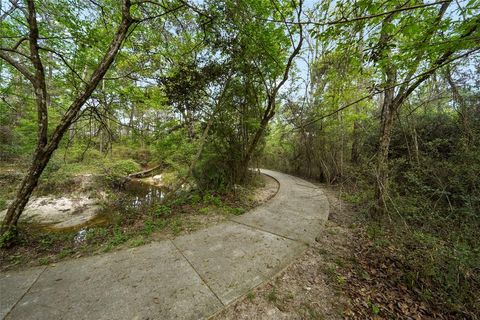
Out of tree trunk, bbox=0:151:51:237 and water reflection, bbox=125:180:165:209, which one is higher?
tree trunk, bbox=0:151:51:237

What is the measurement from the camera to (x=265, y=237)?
9.73ft

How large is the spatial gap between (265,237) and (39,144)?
3.64m

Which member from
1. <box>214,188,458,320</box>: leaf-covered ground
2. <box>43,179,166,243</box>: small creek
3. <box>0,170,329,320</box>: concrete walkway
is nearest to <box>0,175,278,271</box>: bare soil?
<box>43,179,166,243</box>: small creek

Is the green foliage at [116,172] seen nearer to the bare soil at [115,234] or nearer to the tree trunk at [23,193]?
the bare soil at [115,234]

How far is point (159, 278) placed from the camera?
198 cm

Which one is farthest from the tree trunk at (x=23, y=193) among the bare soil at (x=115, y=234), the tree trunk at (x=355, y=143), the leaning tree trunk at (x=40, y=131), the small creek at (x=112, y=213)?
the tree trunk at (x=355, y=143)

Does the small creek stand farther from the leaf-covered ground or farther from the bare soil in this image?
the leaf-covered ground

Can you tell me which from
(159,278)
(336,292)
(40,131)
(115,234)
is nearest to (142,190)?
(115,234)

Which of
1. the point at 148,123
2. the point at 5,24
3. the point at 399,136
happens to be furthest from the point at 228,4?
the point at 399,136

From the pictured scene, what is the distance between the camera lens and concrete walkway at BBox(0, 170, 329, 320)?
1.59m

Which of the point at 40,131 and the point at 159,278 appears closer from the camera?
the point at 159,278

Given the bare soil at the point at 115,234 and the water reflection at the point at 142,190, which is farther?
the water reflection at the point at 142,190

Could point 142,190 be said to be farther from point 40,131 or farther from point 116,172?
point 40,131

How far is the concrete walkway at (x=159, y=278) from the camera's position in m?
1.59
